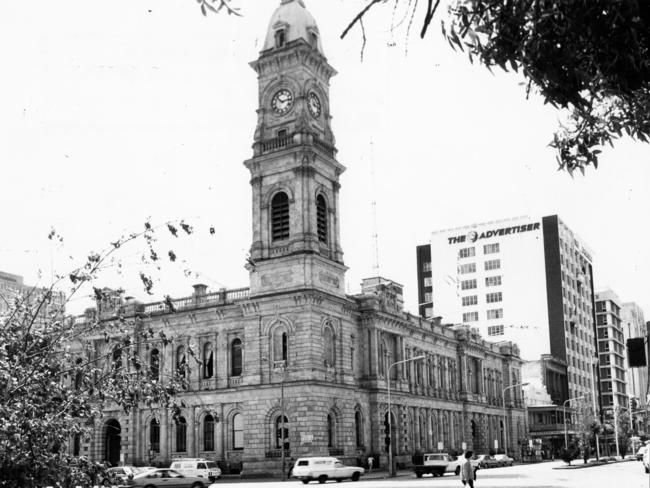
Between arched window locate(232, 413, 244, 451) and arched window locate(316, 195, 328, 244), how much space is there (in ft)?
47.3

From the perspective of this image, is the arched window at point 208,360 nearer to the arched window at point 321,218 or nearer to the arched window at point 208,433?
the arched window at point 208,433

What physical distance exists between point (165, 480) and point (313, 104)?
110ft

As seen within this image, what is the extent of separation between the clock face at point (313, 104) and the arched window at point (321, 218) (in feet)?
21.4

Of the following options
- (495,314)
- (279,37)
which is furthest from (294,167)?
(495,314)

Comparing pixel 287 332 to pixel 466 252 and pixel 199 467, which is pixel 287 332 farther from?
pixel 466 252

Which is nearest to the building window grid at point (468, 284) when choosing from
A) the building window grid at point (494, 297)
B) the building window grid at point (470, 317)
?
the building window grid at point (494, 297)

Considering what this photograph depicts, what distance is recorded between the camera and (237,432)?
204 ft

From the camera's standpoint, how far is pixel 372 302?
67.4 metres

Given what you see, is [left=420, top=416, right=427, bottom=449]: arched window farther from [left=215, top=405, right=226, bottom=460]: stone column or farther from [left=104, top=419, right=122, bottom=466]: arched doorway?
[left=104, top=419, right=122, bottom=466]: arched doorway

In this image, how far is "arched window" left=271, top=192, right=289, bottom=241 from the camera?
62.1 m

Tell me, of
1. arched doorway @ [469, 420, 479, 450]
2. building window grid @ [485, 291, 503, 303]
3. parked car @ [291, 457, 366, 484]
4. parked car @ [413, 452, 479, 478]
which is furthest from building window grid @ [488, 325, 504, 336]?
parked car @ [291, 457, 366, 484]

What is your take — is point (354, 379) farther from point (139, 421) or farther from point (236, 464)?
point (139, 421)

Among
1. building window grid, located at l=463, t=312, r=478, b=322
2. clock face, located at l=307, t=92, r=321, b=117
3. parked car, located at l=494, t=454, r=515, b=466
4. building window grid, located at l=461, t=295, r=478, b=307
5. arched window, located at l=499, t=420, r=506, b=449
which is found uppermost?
clock face, located at l=307, t=92, r=321, b=117

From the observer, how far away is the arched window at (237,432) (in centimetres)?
6175
